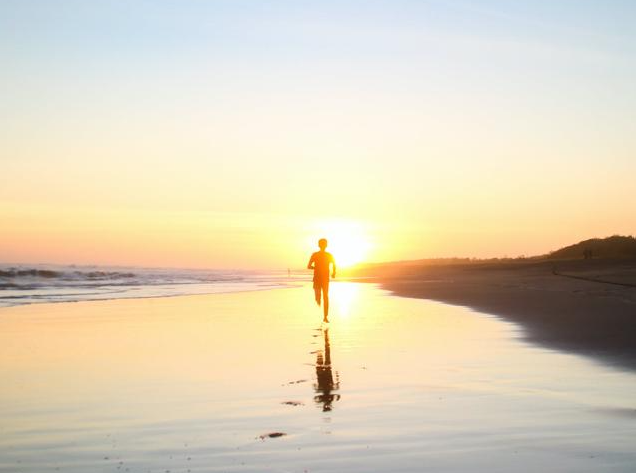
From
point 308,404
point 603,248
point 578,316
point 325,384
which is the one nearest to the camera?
point 308,404

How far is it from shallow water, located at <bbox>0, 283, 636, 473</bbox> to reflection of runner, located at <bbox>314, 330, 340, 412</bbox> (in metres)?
0.04

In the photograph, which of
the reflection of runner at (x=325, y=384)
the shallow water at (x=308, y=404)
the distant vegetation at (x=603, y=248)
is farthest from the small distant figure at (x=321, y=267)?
the distant vegetation at (x=603, y=248)

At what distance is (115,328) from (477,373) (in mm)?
9837

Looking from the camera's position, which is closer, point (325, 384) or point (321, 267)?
point (325, 384)

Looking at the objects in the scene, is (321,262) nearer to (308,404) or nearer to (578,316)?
(578,316)

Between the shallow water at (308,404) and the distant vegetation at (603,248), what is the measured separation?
4894 centimetres

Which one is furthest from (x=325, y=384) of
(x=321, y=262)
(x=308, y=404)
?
(x=321, y=262)

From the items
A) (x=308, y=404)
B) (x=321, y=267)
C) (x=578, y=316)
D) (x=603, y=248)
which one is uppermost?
(x=603, y=248)

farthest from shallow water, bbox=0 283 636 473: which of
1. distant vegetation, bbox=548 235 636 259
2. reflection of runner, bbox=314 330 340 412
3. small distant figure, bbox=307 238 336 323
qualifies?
distant vegetation, bbox=548 235 636 259

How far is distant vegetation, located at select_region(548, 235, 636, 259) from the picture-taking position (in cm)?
6218

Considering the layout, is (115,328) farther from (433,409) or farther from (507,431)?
(507,431)

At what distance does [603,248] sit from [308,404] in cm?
6511

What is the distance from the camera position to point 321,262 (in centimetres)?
2008

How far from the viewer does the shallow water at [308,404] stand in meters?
5.58
